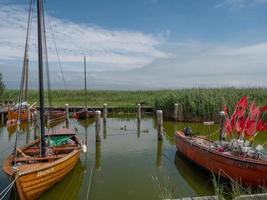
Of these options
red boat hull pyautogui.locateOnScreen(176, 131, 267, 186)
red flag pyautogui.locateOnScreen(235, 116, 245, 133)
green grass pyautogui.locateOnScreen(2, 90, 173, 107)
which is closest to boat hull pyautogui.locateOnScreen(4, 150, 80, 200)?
red boat hull pyautogui.locateOnScreen(176, 131, 267, 186)

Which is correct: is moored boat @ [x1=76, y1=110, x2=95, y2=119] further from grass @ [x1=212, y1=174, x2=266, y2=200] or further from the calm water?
grass @ [x1=212, y1=174, x2=266, y2=200]

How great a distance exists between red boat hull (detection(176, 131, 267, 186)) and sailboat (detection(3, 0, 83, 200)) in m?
5.01

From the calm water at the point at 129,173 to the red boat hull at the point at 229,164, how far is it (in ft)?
1.99

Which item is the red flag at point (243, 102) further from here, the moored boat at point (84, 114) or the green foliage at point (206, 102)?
the moored boat at point (84, 114)

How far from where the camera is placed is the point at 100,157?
48.9 feet

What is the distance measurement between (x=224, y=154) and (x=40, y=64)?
24.6 ft

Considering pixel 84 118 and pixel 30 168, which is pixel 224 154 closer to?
pixel 30 168

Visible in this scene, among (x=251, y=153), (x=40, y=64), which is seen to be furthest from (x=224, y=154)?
(x=40, y=64)

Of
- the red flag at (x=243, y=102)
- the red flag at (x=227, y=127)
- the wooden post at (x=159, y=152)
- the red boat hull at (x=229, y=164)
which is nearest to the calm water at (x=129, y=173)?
the wooden post at (x=159, y=152)

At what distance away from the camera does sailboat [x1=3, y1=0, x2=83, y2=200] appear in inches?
339

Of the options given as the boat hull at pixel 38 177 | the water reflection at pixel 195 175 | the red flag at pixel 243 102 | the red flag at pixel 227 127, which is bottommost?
the water reflection at pixel 195 175

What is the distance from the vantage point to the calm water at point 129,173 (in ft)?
33.8

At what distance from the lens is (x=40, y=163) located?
1012 cm

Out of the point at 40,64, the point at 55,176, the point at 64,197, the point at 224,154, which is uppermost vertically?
the point at 40,64
